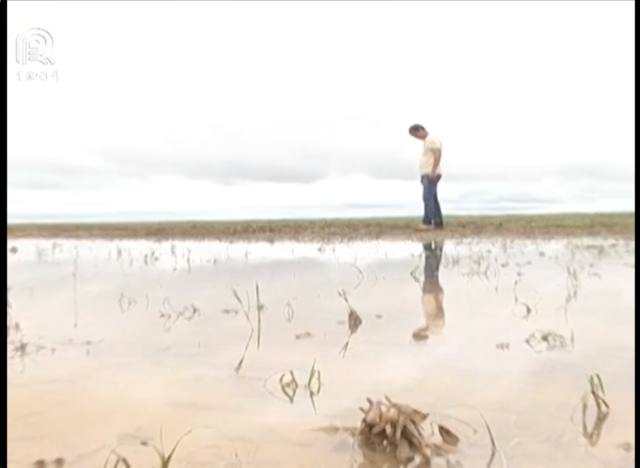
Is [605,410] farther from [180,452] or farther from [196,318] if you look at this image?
[196,318]

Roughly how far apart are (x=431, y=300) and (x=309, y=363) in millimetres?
1872

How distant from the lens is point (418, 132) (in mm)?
8469

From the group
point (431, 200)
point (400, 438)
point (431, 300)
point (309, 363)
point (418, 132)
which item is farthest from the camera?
point (431, 200)

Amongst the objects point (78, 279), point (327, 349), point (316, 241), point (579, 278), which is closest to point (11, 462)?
point (327, 349)

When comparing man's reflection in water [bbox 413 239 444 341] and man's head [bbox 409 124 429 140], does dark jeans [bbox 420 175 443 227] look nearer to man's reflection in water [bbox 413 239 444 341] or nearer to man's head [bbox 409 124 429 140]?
man's head [bbox 409 124 429 140]

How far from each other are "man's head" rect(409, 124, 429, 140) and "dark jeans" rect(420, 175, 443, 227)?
2.05 feet

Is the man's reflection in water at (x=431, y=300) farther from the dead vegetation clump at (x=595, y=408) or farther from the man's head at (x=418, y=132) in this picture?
the man's head at (x=418, y=132)

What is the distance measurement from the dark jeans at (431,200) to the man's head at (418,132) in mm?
626

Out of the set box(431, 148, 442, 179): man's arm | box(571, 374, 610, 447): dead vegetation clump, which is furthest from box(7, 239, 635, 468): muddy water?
box(431, 148, 442, 179): man's arm

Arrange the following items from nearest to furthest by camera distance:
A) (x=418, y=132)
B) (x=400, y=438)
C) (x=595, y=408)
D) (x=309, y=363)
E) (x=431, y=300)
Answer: (x=400, y=438) → (x=595, y=408) → (x=309, y=363) → (x=431, y=300) → (x=418, y=132)

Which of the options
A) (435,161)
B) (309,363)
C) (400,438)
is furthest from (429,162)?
(400,438)

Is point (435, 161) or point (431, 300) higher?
point (435, 161)

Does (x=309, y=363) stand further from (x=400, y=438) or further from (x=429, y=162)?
(x=429, y=162)

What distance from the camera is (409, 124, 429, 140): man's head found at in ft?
27.6
